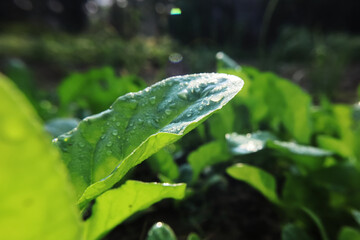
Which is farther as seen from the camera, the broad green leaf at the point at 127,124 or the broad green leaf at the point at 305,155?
the broad green leaf at the point at 305,155

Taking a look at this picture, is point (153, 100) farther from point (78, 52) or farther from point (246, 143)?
point (78, 52)

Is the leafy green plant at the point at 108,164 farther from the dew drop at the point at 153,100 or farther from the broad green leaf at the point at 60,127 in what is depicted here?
the broad green leaf at the point at 60,127

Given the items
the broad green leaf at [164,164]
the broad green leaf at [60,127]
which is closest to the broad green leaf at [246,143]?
the broad green leaf at [164,164]


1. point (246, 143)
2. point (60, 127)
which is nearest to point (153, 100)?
point (246, 143)

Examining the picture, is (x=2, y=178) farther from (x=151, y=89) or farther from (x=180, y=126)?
(x=151, y=89)

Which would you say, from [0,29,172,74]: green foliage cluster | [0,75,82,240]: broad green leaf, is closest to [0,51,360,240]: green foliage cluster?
[0,75,82,240]: broad green leaf

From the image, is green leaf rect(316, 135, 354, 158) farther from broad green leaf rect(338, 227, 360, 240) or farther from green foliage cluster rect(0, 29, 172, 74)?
green foliage cluster rect(0, 29, 172, 74)

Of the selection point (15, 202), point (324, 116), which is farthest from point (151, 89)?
point (324, 116)

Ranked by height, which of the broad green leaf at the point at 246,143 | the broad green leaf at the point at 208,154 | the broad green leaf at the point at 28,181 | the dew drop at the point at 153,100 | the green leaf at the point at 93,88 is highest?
the green leaf at the point at 93,88
